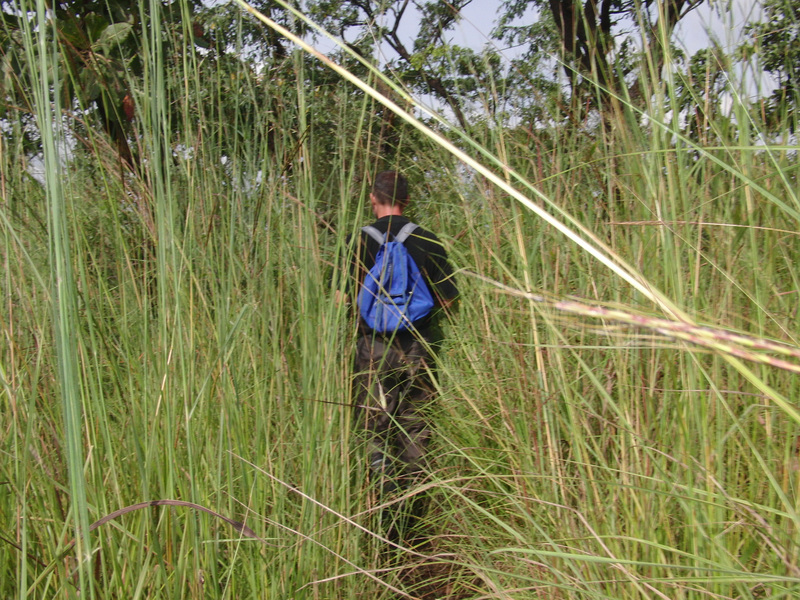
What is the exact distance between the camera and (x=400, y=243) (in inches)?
101

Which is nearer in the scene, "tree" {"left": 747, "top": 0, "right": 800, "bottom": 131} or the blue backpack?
"tree" {"left": 747, "top": 0, "right": 800, "bottom": 131}

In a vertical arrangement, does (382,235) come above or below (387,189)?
below

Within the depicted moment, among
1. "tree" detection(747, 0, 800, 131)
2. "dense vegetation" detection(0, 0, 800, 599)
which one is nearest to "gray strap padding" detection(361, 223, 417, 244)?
"dense vegetation" detection(0, 0, 800, 599)

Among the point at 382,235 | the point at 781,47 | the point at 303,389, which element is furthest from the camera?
the point at 382,235

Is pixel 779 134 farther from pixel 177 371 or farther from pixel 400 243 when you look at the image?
pixel 177 371

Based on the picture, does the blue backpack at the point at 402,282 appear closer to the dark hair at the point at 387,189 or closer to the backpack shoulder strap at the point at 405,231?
the backpack shoulder strap at the point at 405,231

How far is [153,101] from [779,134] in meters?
1.76

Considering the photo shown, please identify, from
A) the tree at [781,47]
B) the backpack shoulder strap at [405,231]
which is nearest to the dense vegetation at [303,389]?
the tree at [781,47]

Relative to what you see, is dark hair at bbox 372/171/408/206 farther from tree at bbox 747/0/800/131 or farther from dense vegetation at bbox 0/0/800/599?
tree at bbox 747/0/800/131

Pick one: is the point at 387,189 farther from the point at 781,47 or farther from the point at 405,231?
the point at 781,47

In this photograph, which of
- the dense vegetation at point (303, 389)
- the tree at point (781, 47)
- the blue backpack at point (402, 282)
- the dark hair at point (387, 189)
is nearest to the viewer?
the dense vegetation at point (303, 389)

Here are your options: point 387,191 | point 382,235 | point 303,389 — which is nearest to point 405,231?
point 382,235

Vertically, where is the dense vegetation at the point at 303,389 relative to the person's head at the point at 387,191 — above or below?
below

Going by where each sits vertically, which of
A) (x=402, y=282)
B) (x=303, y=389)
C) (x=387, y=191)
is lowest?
(x=303, y=389)
